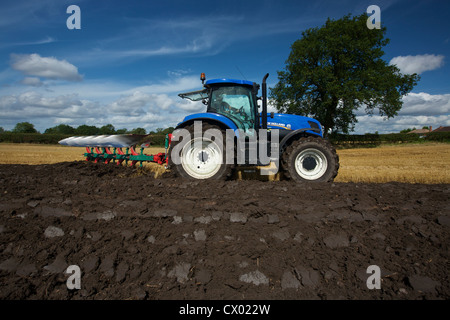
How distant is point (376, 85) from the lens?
24078 mm

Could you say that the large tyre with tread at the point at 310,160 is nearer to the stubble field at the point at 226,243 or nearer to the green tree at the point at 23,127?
the stubble field at the point at 226,243

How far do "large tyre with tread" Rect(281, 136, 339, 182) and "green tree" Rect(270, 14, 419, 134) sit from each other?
792 inches

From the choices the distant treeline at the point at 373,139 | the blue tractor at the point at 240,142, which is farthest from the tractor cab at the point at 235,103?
the distant treeline at the point at 373,139

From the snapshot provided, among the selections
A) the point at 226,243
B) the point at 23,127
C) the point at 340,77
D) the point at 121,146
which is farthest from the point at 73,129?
the point at 226,243

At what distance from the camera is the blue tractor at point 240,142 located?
562cm

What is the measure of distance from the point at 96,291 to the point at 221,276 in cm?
121

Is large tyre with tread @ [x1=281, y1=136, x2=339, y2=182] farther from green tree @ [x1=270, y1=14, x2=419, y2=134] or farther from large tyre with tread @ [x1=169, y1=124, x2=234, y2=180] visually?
green tree @ [x1=270, y1=14, x2=419, y2=134]

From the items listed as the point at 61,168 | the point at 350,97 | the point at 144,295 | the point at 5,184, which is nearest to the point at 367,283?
the point at 144,295

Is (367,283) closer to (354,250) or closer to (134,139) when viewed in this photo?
(354,250)

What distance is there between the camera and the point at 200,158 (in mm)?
5730

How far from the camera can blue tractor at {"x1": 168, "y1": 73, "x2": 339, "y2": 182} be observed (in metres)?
5.62

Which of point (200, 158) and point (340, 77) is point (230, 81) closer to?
point (200, 158)

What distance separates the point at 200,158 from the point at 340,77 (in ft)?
80.0
